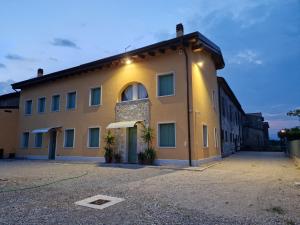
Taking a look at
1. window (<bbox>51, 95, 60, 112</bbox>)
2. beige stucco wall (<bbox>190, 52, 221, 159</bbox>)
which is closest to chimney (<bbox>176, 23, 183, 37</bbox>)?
beige stucco wall (<bbox>190, 52, 221, 159</bbox>)

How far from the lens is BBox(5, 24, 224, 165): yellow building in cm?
1415

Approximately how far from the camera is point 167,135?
1447 centimetres

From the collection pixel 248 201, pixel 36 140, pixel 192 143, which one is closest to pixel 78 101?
pixel 36 140

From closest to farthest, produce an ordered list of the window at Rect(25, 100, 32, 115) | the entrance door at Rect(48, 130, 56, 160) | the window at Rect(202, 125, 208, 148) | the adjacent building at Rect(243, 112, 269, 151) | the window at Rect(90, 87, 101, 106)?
the window at Rect(202, 125, 208, 148)
the window at Rect(90, 87, 101, 106)
the entrance door at Rect(48, 130, 56, 160)
the window at Rect(25, 100, 32, 115)
the adjacent building at Rect(243, 112, 269, 151)

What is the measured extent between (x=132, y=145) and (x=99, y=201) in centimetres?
1000

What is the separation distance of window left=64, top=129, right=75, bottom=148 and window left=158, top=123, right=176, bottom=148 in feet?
26.1

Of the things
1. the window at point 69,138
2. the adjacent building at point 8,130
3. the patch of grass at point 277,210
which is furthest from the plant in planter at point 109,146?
the adjacent building at point 8,130

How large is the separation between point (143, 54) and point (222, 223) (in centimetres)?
1275

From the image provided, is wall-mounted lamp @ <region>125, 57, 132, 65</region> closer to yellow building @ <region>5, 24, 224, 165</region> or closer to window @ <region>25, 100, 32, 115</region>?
yellow building @ <region>5, 24, 224, 165</region>

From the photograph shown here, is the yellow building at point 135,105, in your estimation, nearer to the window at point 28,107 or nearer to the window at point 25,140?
the window at point 25,140

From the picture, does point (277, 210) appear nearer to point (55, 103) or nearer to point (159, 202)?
point (159, 202)

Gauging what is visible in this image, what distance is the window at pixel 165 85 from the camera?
14859mm

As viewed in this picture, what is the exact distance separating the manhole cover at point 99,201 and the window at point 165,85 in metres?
9.49

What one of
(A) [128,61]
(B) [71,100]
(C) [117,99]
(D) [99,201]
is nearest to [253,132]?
(C) [117,99]
